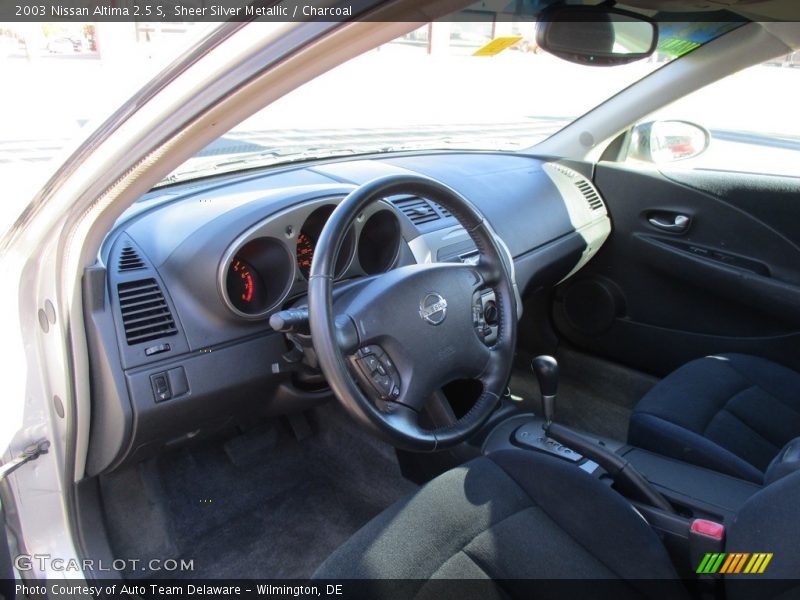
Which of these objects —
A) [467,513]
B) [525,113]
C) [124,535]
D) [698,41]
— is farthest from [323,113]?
[467,513]

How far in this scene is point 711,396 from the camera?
87.0 inches

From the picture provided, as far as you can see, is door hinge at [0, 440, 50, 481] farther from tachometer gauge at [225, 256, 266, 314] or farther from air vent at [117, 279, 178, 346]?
tachometer gauge at [225, 256, 266, 314]

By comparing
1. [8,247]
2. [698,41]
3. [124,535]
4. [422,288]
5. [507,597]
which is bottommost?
[124,535]

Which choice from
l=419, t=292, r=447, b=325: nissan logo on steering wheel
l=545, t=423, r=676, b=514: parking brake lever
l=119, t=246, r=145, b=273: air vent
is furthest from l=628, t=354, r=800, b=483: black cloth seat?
l=119, t=246, r=145, b=273: air vent

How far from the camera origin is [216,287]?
6.00 feet

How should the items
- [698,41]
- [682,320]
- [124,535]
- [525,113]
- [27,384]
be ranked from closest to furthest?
1. [27,384]
2. [124,535]
3. [698,41]
4. [682,320]
5. [525,113]

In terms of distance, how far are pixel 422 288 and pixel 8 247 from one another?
99cm

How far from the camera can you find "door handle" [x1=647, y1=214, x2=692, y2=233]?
9.21ft

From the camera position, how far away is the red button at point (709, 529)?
4.71 feet

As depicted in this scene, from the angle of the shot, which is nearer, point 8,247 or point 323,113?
point 8,247

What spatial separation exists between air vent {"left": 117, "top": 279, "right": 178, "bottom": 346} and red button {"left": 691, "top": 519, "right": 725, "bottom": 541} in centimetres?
137

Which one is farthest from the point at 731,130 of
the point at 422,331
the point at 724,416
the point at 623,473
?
the point at 422,331

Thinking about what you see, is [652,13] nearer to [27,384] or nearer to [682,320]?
[682,320]

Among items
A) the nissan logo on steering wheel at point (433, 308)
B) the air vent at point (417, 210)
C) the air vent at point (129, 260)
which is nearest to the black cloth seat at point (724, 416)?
the nissan logo on steering wheel at point (433, 308)
